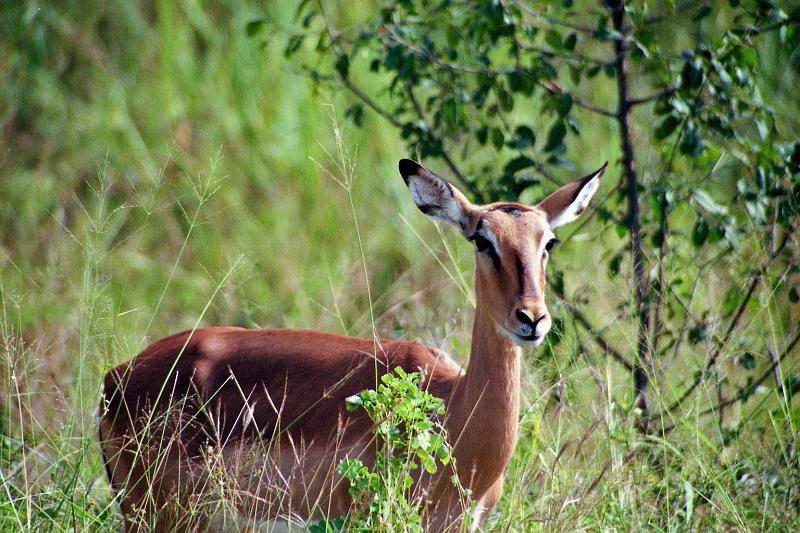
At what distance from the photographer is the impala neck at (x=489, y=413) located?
12.6 ft

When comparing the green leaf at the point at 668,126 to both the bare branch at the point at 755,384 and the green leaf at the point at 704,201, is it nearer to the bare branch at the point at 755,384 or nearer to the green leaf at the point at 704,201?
the green leaf at the point at 704,201

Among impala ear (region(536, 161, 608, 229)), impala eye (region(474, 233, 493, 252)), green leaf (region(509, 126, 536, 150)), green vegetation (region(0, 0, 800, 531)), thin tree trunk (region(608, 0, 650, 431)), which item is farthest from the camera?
thin tree trunk (region(608, 0, 650, 431))

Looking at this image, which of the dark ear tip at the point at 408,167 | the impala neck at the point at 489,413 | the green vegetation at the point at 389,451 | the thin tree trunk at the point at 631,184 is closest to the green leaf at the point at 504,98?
the thin tree trunk at the point at 631,184

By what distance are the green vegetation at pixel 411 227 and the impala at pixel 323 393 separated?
0.53ft

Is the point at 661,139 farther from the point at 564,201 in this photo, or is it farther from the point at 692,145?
the point at 564,201

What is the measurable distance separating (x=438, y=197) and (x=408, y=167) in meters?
0.18

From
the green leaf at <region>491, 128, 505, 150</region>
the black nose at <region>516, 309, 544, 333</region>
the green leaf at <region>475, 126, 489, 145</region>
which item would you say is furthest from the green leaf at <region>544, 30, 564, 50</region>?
the black nose at <region>516, 309, 544, 333</region>

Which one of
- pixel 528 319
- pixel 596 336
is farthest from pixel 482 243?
pixel 596 336

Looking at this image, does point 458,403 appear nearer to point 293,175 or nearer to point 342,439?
point 342,439

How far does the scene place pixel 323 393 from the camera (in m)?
4.36

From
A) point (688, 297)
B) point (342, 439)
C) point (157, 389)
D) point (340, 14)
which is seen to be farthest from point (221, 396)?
point (340, 14)

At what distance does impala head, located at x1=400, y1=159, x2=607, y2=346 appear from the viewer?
12.2 ft

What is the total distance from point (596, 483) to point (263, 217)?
4562 millimetres

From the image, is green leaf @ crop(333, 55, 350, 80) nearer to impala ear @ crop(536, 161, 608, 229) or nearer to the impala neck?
impala ear @ crop(536, 161, 608, 229)
